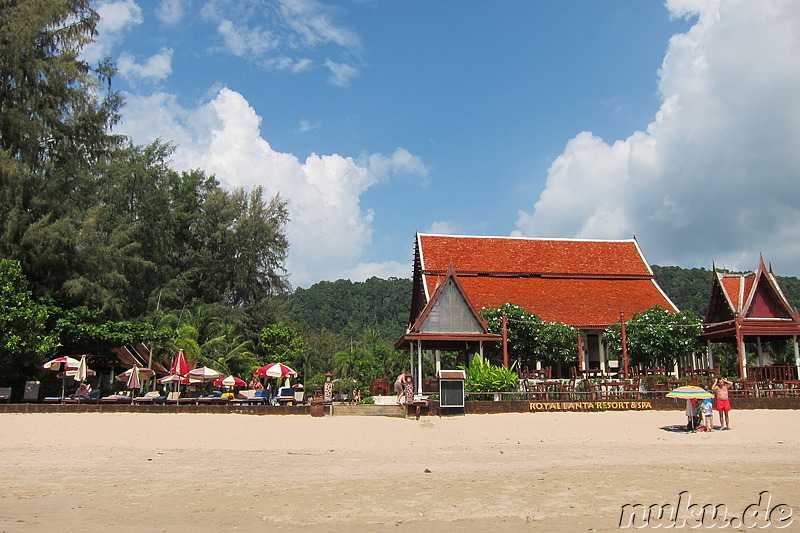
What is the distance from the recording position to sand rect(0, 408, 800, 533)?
19.9ft

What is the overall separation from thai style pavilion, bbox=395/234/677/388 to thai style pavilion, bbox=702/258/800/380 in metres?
2.66

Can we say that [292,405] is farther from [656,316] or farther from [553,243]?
[553,243]

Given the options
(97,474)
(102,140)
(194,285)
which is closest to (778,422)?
(97,474)

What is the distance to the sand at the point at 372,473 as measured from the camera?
6074 millimetres

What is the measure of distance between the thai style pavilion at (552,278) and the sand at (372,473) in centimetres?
1014

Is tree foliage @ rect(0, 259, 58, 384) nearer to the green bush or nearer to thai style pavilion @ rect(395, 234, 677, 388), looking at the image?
thai style pavilion @ rect(395, 234, 677, 388)

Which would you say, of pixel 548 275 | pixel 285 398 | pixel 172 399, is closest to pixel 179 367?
pixel 172 399

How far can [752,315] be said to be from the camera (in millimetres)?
23438

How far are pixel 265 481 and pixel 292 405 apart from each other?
964 cm

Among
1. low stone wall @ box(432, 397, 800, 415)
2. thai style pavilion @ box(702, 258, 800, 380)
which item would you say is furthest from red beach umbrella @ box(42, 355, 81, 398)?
thai style pavilion @ box(702, 258, 800, 380)

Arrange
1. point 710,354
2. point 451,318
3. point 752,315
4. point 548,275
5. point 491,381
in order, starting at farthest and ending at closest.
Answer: point 548,275
point 710,354
point 752,315
point 451,318
point 491,381

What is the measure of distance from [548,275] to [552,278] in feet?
0.81

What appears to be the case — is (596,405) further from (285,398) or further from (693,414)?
(285,398)

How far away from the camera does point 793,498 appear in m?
6.89
